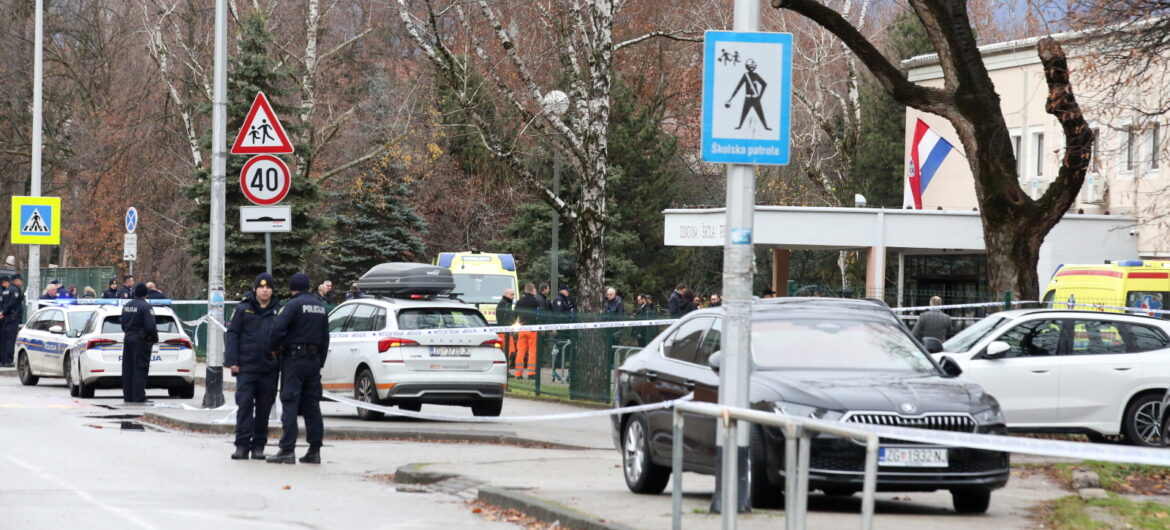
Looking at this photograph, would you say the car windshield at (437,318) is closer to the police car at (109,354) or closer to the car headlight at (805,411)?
the police car at (109,354)

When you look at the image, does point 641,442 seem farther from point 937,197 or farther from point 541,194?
point 937,197

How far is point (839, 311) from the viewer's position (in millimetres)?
12109

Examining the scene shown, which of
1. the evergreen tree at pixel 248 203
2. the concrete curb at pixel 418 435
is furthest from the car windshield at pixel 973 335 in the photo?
the evergreen tree at pixel 248 203

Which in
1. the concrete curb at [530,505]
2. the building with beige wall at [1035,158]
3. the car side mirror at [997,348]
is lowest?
the concrete curb at [530,505]

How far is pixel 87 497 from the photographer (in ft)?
38.4

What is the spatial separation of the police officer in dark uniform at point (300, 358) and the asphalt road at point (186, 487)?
0.30 metres

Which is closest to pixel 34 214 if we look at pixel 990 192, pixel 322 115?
pixel 322 115

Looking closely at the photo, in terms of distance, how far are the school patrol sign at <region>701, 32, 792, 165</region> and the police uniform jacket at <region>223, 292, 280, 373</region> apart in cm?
645

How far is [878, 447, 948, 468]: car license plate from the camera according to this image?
10.1m

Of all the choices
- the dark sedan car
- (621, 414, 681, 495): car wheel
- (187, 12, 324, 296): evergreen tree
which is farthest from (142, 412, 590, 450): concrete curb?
(187, 12, 324, 296): evergreen tree

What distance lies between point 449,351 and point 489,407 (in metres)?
1.31

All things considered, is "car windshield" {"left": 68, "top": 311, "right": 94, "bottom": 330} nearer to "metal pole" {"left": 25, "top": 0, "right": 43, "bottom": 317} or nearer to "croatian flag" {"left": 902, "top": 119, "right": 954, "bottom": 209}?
"metal pole" {"left": 25, "top": 0, "right": 43, "bottom": 317}

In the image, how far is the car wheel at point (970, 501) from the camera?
10.7m

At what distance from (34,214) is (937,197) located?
22.6 m
